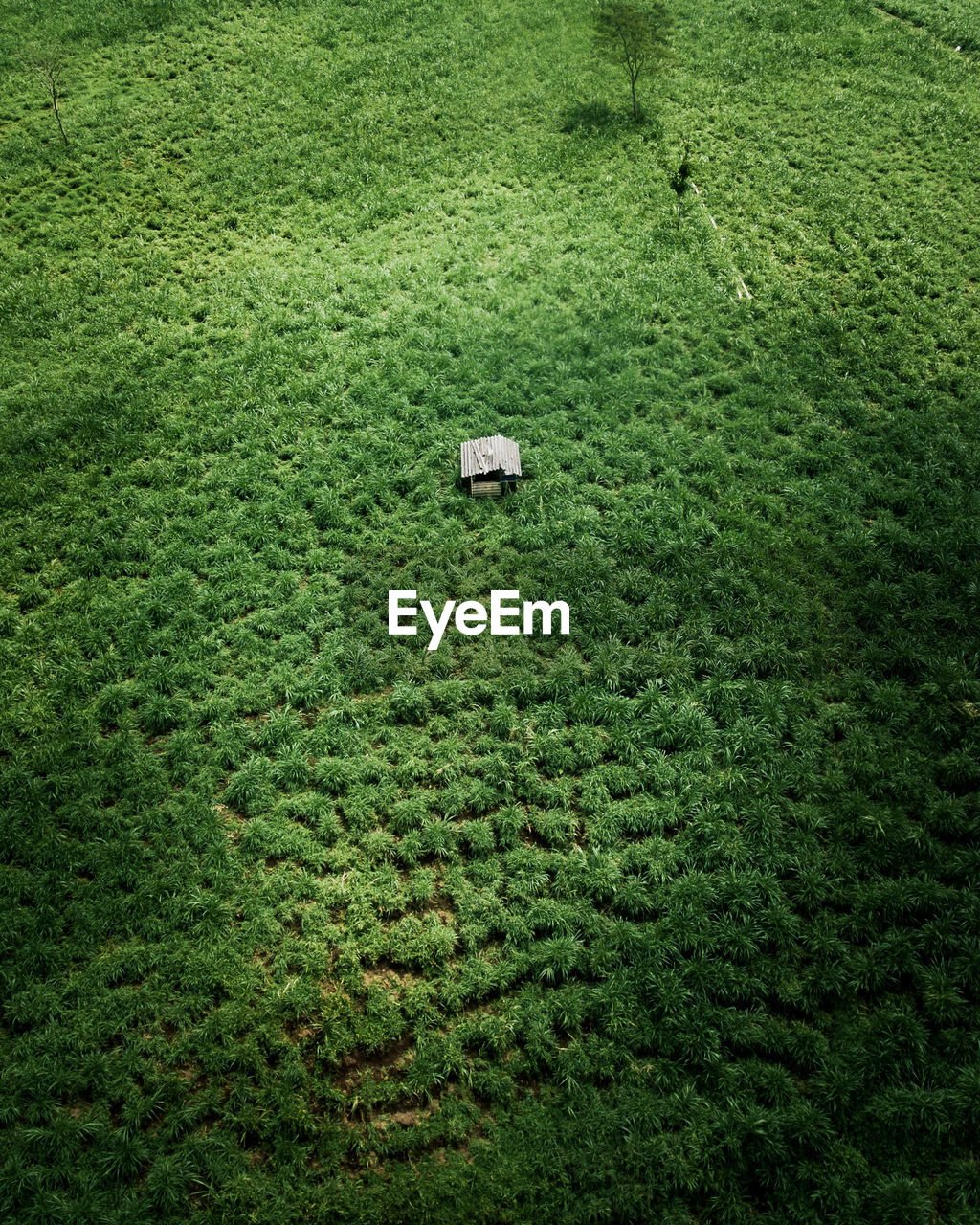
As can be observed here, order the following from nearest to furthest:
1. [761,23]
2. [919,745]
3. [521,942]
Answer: [521,942], [919,745], [761,23]

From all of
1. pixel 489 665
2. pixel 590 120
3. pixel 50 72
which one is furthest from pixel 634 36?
pixel 489 665

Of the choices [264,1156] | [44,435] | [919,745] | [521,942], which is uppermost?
[44,435]

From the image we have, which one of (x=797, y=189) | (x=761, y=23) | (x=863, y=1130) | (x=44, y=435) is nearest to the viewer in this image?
(x=863, y=1130)

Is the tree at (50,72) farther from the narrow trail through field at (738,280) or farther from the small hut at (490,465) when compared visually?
the narrow trail through field at (738,280)

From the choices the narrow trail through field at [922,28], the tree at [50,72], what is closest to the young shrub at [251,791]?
the tree at [50,72]

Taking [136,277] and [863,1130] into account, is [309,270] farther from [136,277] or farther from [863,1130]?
[863,1130]

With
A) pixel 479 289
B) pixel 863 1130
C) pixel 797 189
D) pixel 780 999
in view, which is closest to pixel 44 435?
pixel 479 289
